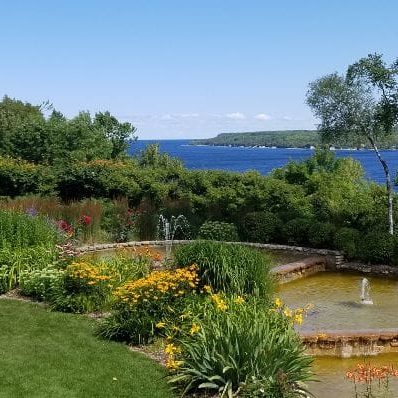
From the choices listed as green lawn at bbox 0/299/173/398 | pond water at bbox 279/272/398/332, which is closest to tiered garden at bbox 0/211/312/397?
green lawn at bbox 0/299/173/398

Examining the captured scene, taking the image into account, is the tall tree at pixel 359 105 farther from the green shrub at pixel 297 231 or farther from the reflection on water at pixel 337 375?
the reflection on water at pixel 337 375

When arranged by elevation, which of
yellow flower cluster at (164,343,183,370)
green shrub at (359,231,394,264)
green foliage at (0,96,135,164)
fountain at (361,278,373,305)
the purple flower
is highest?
green foliage at (0,96,135,164)

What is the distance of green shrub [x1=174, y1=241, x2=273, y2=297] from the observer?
9.59m

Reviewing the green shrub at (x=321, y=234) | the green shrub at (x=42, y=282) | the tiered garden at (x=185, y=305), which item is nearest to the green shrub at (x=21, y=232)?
the tiered garden at (x=185, y=305)

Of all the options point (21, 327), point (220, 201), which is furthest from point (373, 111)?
point (21, 327)

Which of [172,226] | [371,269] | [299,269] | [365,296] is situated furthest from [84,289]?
[172,226]

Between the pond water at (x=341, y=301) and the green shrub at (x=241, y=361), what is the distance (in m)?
2.85

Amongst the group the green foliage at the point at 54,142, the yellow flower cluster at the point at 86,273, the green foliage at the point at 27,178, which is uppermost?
the green foliage at the point at 54,142

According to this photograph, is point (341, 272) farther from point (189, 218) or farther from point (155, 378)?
point (155, 378)

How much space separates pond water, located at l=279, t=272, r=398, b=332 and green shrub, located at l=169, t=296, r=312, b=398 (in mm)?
2851

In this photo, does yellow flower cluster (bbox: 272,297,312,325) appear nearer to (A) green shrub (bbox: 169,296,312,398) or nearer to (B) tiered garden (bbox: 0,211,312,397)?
(B) tiered garden (bbox: 0,211,312,397)

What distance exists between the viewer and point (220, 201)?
18703 millimetres

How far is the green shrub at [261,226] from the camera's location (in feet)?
55.4

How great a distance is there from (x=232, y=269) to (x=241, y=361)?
12.9 ft
